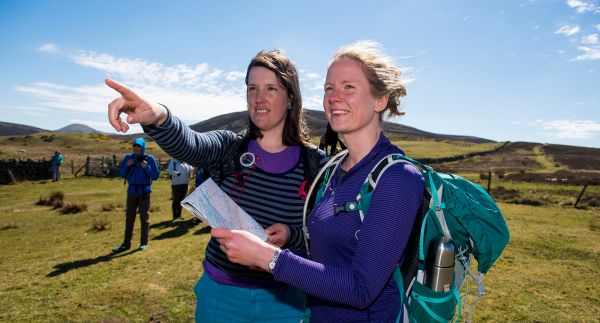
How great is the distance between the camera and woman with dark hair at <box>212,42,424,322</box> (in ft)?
5.22

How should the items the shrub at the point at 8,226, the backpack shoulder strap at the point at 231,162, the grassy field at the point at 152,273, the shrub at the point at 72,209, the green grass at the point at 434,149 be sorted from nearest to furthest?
the backpack shoulder strap at the point at 231,162 < the grassy field at the point at 152,273 < the shrub at the point at 8,226 < the shrub at the point at 72,209 < the green grass at the point at 434,149

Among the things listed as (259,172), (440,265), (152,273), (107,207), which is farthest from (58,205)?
(440,265)

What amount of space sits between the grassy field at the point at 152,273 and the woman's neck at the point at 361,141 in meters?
4.82

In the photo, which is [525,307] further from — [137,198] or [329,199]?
[137,198]

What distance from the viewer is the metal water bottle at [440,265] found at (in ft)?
5.89

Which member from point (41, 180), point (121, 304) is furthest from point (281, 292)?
point (41, 180)

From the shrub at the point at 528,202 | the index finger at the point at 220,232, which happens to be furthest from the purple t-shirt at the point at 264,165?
the shrub at the point at 528,202

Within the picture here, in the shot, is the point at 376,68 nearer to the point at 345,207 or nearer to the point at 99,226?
the point at 345,207

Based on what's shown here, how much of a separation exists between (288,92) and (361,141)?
1003mm

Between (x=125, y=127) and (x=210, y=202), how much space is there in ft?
2.13

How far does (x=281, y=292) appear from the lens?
260cm

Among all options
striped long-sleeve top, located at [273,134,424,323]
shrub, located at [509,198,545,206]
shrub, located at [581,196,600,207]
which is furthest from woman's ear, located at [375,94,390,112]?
shrub, located at [581,196,600,207]

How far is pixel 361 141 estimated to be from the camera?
7.02 feet

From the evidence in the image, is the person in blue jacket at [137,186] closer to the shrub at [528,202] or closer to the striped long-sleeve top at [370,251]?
the striped long-sleeve top at [370,251]
